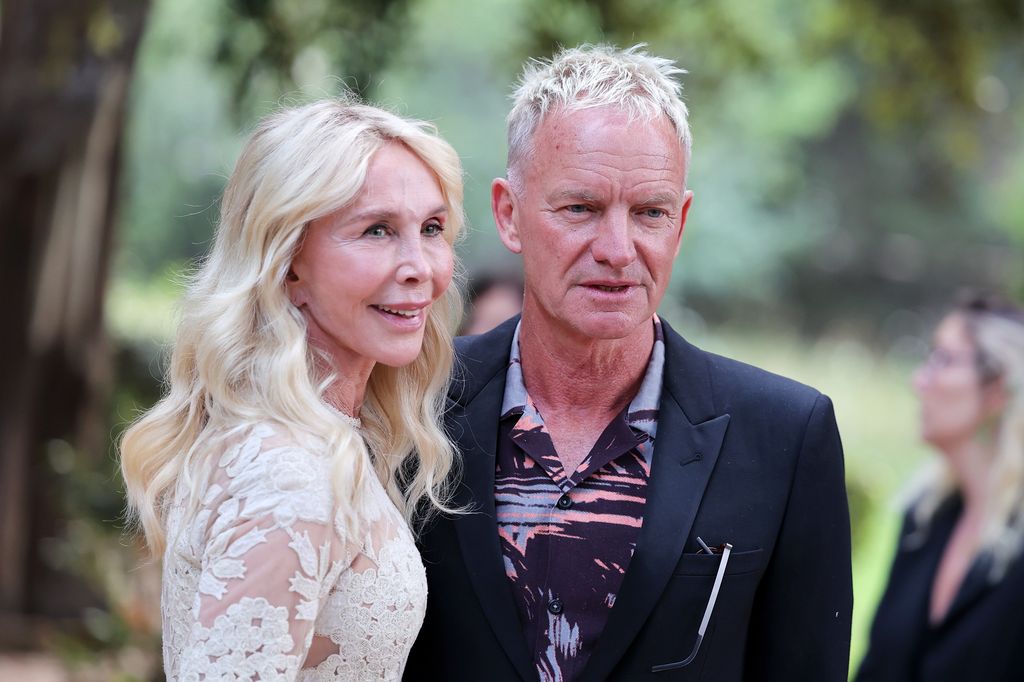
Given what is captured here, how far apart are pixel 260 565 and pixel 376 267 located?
579mm

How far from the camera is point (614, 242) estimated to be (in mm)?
2367

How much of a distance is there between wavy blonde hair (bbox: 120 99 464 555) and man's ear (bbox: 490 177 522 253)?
21 cm

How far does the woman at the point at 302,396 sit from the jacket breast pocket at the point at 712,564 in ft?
1.63

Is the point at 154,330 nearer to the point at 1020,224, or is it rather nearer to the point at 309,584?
the point at 309,584

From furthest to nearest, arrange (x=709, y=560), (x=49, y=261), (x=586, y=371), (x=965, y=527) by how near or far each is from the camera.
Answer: (x=49, y=261) < (x=965, y=527) < (x=586, y=371) < (x=709, y=560)

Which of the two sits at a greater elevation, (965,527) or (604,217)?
(604,217)

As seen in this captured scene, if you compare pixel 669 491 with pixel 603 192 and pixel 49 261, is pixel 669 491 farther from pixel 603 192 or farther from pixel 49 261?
pixel 49 261

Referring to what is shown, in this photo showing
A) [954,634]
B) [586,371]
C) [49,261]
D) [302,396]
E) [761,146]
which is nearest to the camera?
[302,396]

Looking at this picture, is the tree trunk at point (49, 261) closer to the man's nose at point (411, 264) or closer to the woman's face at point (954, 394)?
the woman's face at point (954, 394)

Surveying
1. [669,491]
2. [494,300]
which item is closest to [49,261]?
[494,300]

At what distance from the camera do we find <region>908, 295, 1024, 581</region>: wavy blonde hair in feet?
15.4

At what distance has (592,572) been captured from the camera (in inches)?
92.2

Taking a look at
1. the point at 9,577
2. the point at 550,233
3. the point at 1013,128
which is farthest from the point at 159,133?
the point at 550,233

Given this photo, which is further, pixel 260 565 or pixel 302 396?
pixel 302 396
